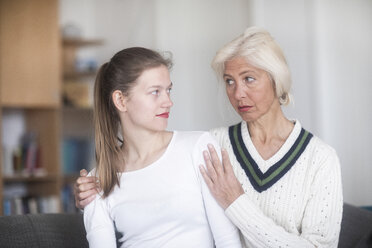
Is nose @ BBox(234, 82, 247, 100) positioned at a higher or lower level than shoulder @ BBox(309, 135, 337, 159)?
higher

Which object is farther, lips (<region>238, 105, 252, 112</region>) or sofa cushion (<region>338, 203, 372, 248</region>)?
sofa cushion (<region>338, 203, 372, 248</region>)

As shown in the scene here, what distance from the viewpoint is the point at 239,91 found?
186 centimetres

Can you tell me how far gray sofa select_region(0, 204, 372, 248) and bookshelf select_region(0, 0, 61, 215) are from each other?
2.30 m

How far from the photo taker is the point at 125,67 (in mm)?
1743

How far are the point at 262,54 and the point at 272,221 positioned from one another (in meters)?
0.59

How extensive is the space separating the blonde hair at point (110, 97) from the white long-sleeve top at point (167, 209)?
0.07 meters

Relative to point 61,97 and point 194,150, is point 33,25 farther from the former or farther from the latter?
point 194,150

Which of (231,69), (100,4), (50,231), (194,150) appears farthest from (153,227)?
(100,4)

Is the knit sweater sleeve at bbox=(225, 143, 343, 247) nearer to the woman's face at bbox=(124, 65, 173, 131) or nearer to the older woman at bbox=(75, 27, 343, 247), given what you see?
the older woman at bbox=(75, 27, 343, 247)

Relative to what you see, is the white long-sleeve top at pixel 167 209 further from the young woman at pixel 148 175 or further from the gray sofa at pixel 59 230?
the gray sofa at pixel 59 230

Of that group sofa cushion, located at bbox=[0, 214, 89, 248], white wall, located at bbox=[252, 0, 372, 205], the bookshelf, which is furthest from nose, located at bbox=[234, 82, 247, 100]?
the bookshelf

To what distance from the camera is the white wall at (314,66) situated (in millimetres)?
2908

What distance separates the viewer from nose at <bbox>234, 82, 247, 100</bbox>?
1855 mm

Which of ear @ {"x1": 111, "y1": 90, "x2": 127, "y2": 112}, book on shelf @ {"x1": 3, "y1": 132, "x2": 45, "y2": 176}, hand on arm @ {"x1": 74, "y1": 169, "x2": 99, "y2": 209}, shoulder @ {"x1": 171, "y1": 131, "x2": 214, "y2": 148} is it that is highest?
ear @ {"x1": 111, "y1": 90, "x2": 127, "y2": 112}
